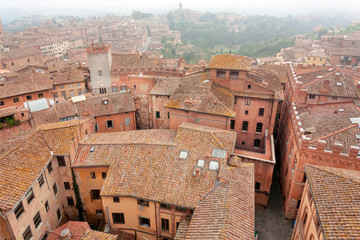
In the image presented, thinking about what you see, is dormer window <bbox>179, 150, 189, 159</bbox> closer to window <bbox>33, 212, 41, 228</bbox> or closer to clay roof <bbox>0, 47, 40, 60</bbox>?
window <bbox>33, 212, 41, 228</bbox>

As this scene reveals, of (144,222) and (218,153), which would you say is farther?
(144,222)

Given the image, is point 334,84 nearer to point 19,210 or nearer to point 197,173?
point 197,173

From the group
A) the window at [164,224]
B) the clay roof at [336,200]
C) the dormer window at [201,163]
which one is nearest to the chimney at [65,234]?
the window at [164,224]

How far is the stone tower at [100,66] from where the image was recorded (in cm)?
5528

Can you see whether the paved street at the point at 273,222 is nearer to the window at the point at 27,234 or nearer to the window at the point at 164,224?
the window at the point at 164,224

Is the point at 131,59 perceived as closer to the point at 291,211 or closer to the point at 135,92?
the point at 135,92

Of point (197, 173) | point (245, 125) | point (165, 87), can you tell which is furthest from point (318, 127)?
point (165, 87)

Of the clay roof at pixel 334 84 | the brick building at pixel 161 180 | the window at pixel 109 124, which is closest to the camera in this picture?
the brick building at pixel 161 180

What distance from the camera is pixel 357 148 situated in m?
25.5

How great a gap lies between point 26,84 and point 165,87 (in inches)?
1288

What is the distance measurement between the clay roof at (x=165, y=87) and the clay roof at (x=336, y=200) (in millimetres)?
27393

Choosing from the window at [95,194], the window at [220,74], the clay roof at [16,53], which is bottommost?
the window at [95,194]

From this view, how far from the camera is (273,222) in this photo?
32219 millimetres

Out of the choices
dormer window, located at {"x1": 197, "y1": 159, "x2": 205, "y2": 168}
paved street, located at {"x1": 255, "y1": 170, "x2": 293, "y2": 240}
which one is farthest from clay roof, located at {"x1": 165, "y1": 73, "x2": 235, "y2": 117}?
paved street, located at {"x1": 255, "y1": 170, "x2": 293, "y2": 240}
